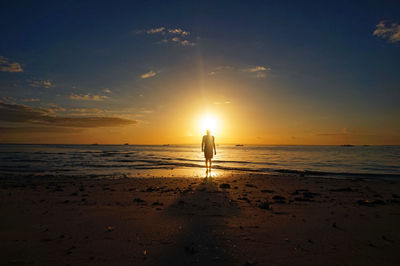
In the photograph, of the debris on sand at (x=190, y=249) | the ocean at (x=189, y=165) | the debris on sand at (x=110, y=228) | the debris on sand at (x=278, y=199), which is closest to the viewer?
the debris on sand at (x=190, y=249)

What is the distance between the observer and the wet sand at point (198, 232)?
3.83 metres

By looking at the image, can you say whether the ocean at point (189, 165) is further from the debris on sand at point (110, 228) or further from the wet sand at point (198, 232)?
the debris on sand at point (110, 228)

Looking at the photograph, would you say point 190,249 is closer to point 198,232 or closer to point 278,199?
point 198,232

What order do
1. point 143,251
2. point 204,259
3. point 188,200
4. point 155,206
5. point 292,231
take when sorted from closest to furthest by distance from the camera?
point 204,259
point 143,251
point 292,231
point 155,206
point 188,200

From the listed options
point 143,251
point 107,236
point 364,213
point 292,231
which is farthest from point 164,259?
point 364,213

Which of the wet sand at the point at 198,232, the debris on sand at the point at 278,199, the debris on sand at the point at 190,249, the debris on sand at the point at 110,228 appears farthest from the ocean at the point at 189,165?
the debris on sand at the point at 190,249

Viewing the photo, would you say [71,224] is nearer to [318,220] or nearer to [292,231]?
[292,231]

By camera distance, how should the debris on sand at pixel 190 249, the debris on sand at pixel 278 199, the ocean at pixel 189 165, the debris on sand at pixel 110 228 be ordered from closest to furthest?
the debris on sand at pixel 190 249, the debris on sand at pixel 110 228, the debris on sand at pixel 278 199, the ocean at pixel 189 165

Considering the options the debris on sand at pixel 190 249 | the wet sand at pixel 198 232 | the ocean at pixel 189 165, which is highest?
the debris on sand at pixel 190 249

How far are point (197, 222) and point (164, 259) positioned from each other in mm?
2032

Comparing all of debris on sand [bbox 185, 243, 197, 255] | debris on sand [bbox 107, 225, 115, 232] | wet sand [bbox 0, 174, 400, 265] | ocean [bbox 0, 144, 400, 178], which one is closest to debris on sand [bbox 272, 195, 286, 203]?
wet sand [bbox 0, 174, 400, 265]

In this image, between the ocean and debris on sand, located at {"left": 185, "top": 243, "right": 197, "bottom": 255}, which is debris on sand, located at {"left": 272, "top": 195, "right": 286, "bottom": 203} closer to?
debris on sand, located at {"left": 185, "top": 243, "right": 197, "bottom": 255}

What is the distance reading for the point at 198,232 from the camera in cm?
495

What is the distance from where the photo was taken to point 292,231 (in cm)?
516
